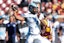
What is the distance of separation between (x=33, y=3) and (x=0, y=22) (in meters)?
0.44

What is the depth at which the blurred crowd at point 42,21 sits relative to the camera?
338 cm

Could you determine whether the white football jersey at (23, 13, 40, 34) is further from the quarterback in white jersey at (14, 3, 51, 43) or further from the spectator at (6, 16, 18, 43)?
the spectator at (6, 16, 18, 43)

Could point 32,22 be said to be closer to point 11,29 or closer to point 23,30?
point 23,30

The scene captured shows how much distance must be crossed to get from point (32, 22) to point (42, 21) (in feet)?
0.38

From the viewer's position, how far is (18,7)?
341cm

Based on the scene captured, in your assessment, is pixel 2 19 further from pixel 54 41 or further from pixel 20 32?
pixel 54 41

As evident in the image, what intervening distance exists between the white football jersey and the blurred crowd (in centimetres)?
4

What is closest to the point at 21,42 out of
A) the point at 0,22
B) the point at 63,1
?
the point at 0,22

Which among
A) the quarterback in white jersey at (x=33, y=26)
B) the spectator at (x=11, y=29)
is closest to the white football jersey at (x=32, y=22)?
the quarterback in white jersey at (x=33, y=26)

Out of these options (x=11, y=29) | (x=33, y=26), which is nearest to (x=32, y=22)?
(x=33, y=26)

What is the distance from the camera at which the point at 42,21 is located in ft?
11.2

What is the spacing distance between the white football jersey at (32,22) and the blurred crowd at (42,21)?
38 millimetres

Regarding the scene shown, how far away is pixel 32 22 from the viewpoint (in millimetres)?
3414

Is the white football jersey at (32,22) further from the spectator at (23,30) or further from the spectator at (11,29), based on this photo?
the spectator at (11,29)
